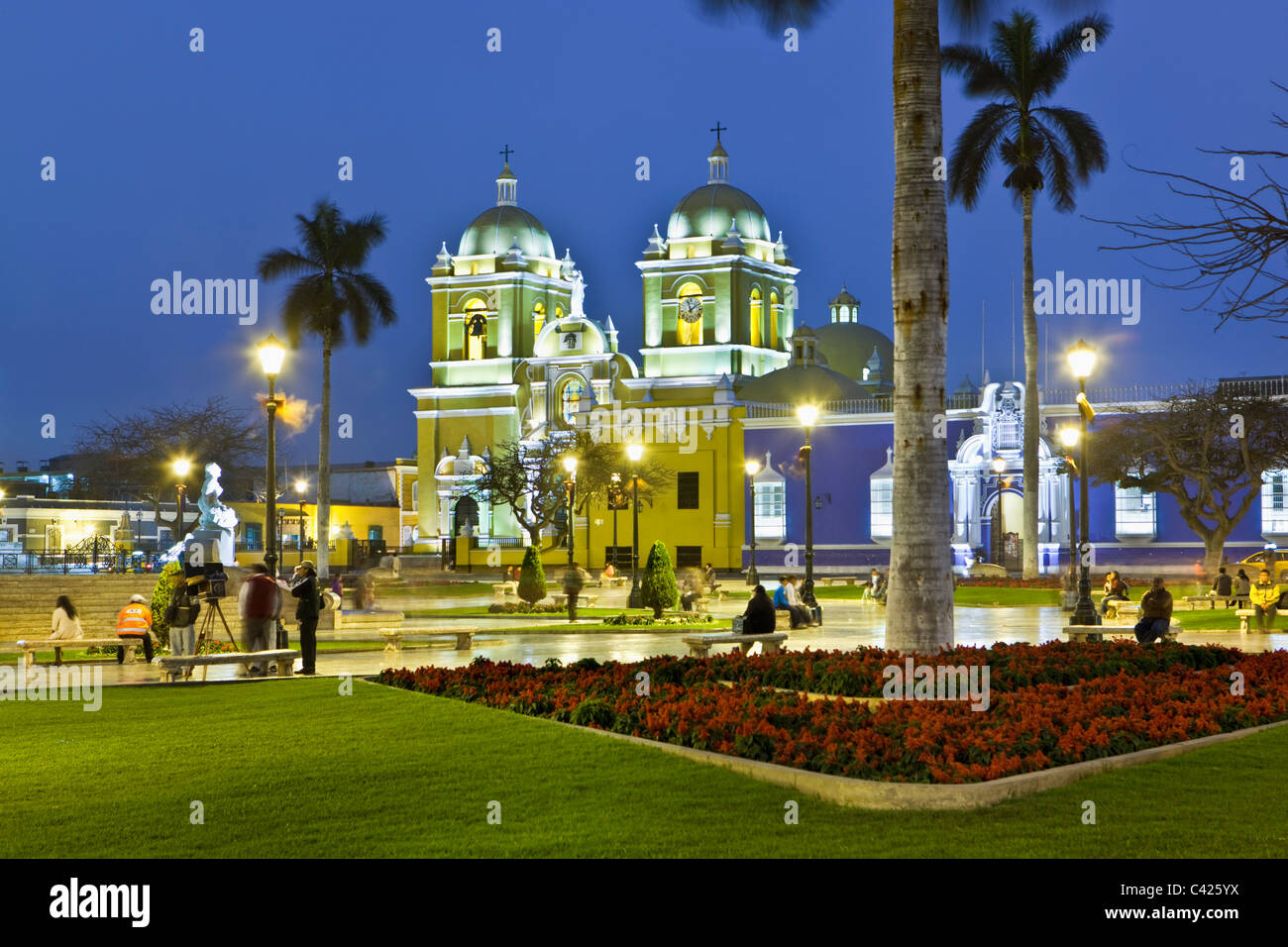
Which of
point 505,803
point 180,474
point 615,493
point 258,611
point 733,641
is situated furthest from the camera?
point 615,493

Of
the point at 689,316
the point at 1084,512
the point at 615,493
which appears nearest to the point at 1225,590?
the point at 1084,512

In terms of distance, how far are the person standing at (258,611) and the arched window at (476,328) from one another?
48095 mm

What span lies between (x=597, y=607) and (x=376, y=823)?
77.1ft

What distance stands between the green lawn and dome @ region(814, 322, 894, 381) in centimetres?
5280

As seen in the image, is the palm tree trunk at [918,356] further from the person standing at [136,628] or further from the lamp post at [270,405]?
the person standing at [136,628]

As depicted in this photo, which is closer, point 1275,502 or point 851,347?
point 1275,502

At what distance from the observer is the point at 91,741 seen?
10.8 m

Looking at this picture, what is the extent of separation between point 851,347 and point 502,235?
1581 centimetres

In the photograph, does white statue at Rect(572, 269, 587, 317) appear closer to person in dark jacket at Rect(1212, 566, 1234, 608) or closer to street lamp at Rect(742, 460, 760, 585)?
street lamp at Rect(742, 460, 760, 585)

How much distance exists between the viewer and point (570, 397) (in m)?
59.6

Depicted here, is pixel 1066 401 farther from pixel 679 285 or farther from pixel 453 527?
pixel 453 527

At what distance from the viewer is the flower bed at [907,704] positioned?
8.91 meters

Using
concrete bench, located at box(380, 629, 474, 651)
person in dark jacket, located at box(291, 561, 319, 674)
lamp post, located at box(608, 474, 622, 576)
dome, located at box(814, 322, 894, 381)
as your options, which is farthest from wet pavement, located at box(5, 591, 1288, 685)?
dome, located at box(814, 322, 894, 381)

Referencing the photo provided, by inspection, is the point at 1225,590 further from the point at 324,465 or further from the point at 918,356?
the point at 324,465
